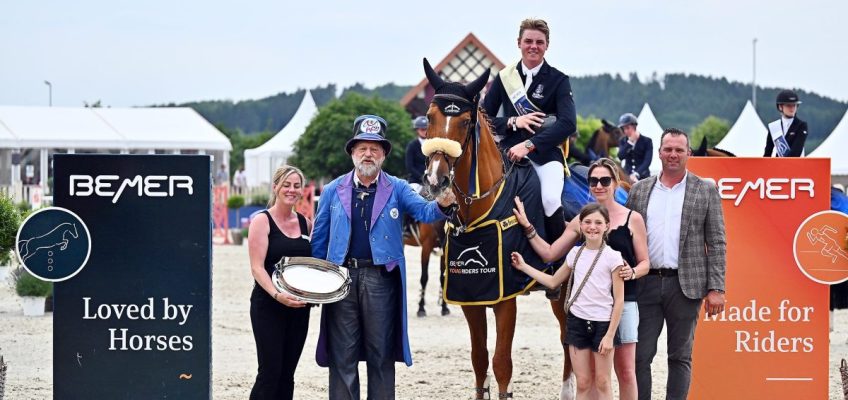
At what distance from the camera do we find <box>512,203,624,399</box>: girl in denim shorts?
6.45 metres

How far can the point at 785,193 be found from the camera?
25.9 feet

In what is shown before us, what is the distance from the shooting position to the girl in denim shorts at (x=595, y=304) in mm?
6445

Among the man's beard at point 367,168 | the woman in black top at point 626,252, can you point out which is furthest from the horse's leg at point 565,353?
the man's beard at point 367,168

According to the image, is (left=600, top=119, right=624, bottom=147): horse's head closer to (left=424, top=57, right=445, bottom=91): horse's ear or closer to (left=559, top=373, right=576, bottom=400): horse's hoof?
(left=559, top=373, right=576, bottom=400): horse's hoof

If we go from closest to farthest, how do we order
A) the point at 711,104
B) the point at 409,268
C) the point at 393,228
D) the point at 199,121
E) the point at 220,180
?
the point at 393,228 → the point at 409,268 → the point at 220,180 → the point at 199,121 → the point at 711,104

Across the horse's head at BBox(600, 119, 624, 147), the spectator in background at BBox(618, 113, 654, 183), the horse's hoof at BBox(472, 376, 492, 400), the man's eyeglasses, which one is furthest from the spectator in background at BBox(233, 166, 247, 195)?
the man's eyeglasses

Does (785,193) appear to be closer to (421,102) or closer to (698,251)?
(698,251)

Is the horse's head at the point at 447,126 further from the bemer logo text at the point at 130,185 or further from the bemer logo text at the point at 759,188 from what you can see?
the bemer logo text at the point at 759,188

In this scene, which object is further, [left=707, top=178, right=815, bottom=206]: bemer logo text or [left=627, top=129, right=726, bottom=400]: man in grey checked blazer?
[left=707, top=178, right=815, bottom=206]: bemer logo text

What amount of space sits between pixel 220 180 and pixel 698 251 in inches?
1306

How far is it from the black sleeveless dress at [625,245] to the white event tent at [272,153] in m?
36.2

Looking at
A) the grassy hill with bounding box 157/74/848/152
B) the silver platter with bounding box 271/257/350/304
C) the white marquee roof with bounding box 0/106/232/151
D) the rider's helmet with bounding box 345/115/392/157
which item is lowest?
the silver platter with bounding box 271/257/350/304

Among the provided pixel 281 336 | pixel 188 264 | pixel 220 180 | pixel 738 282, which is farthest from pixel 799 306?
pixel 220 180

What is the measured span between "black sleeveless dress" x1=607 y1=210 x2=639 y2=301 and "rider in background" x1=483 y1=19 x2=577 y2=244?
3.66 ft
